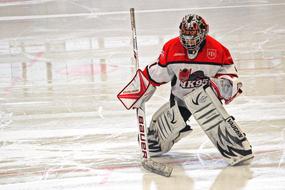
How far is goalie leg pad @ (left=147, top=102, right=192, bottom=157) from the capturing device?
559 centimetres

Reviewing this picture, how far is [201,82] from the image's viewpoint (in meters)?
5.40

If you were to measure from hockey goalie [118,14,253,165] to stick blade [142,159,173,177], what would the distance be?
1.39 ft

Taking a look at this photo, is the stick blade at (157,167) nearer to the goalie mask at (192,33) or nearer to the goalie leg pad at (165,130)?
the goalie leg pad at (165,130)

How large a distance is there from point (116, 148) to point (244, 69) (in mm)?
2948

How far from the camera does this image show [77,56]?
9492 mm

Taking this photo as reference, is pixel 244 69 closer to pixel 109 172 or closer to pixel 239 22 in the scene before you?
pixel 239 22

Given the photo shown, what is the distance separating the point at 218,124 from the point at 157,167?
0.56 m

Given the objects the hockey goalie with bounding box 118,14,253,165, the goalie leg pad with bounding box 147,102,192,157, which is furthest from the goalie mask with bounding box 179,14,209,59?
the goalie leg pad with bounding box 147,102,192,157

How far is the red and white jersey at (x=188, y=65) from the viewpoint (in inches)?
210

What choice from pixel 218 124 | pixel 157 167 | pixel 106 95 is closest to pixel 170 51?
pixel 218 124

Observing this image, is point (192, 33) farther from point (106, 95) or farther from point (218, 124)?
point (106, 95)

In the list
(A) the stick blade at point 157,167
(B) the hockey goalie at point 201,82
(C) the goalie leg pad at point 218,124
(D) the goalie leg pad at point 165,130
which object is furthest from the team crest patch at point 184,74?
(A) the stick blade at point 157,167

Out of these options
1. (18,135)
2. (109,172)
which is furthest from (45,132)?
(109,172)

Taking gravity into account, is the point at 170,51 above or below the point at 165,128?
above
